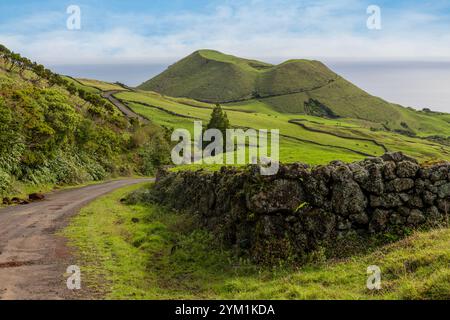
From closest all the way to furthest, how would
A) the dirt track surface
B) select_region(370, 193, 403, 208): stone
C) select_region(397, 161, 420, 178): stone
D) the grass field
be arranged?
the dirt track surface
select_region(370, 193, 403, 208): stone
select_region(397, 161, 420, 178): stone
the grass field

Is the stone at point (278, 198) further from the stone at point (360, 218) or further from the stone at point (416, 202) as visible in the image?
the stone at point (416, 202)

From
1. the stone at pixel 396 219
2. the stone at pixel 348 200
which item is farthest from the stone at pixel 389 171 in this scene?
the stone at pixel 396 219

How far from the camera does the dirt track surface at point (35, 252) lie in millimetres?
14434

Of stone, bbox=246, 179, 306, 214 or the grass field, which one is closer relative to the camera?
stone, bbox=246, 179, 306, 214

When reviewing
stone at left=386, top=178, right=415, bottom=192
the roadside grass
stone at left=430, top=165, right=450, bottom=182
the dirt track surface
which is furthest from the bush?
stone at left=430, top=165, right=450, bottom=182

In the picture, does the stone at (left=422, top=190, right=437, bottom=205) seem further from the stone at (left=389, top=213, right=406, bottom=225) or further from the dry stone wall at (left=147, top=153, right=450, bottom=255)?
the stone at (left=389, top=213, right=406, bottom=225)

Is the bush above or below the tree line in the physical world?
below

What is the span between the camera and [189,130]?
123 metres

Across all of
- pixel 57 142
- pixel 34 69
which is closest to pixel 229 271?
pixel 57 142

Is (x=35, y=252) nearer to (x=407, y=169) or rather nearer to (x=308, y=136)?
(x=407, y=169)

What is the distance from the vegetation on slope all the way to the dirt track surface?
9.37m

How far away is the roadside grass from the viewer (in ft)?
42.0

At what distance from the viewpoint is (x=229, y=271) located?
1747 cm

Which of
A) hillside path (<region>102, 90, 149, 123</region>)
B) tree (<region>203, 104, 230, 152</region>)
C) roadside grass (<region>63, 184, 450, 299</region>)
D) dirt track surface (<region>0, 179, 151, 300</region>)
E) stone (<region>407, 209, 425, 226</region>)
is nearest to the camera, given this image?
roadside grass (<region>63, 184, 450, 299</region>)
